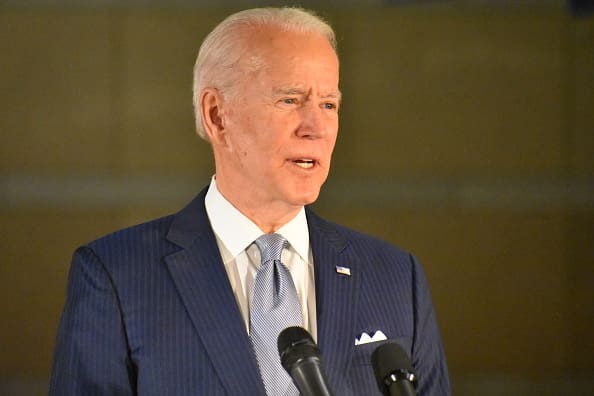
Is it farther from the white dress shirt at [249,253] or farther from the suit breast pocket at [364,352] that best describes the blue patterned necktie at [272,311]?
the suit breast pocket at [364,352]

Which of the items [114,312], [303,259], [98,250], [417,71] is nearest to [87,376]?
[114,312]

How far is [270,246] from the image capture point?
1956 mm

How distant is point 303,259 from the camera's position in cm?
200

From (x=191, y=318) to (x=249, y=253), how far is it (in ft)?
0.62

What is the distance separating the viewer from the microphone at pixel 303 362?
135 centimetres

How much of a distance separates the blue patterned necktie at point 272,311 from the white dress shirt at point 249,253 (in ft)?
0.07

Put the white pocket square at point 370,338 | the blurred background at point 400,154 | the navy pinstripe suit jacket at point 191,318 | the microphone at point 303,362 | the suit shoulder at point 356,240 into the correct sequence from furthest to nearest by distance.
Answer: the blurred background at point 400,154 → the suit shoulder at point 356,240 → the white pocket square at point 370,338 → the navy pinstripe suit jacket at point 191,318 → the microphone at point 303,362

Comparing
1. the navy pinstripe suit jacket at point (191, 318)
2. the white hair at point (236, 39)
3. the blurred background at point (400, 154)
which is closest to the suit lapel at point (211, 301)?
the navy pinstripe suit jacket at point (191, 318)

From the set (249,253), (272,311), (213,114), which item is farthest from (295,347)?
(213,114)

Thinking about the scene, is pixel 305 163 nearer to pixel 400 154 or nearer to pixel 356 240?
pixel 356 240

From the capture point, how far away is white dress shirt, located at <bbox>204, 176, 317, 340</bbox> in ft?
6.38

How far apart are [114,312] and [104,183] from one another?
1.44m

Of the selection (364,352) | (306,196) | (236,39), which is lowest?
(364,352)

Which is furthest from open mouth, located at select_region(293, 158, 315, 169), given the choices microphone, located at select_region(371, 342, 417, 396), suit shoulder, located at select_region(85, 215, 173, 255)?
microphone, located at select_region(371, 342, 417, 396)
